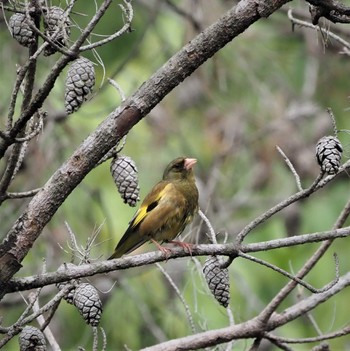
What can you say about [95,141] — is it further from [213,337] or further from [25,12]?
[213,337]

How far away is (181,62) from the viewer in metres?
2.74

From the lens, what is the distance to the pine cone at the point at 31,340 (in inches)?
106

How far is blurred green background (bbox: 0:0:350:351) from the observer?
5.75 m

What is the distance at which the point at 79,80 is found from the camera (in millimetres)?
2637

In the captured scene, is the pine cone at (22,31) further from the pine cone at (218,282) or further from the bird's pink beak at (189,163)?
the bird's pink beak at (189,163)

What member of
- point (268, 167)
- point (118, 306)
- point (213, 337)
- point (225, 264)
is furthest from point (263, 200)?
point (225, 264)

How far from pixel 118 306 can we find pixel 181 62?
371 cm

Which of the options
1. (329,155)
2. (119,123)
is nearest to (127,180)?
(119,123)

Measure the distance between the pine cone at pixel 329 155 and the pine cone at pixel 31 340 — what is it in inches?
35.8

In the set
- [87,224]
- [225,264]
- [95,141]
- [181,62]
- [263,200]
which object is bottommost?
[225,264]

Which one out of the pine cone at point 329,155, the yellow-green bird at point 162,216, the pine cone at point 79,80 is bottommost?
the pine cone at point 329,155

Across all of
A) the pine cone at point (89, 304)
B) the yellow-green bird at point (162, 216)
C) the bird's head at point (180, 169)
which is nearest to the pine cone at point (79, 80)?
the pine cone at point (89, 304)

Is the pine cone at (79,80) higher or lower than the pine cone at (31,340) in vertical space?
higher

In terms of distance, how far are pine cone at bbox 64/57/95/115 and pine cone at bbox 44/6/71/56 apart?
84 millimetres
